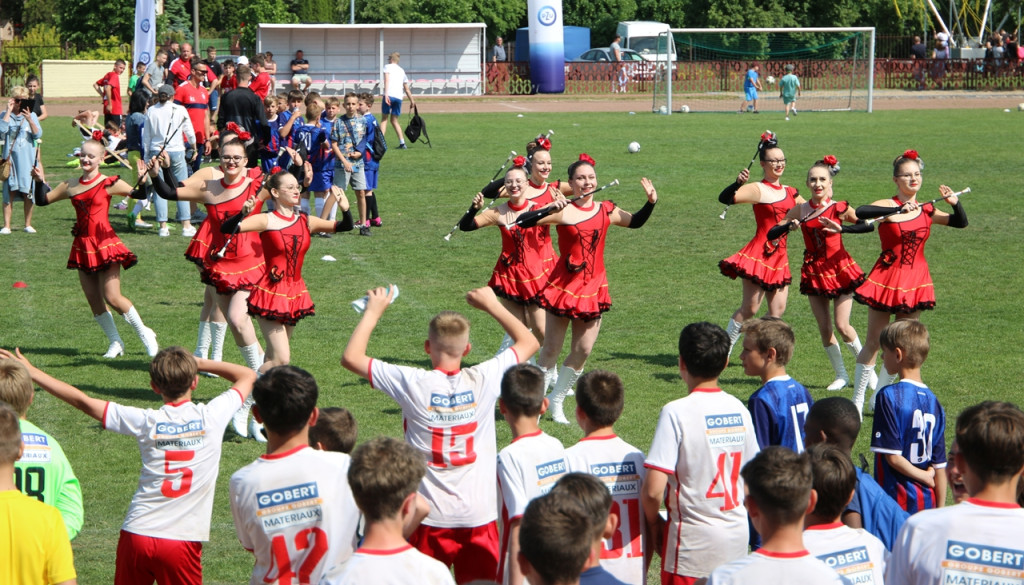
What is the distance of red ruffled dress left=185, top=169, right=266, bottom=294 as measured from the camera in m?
9.25

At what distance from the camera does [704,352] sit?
196 inches

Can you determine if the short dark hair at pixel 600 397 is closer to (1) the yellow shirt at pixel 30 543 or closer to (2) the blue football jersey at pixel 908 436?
(2) the blue football jersey at pixel 908 436

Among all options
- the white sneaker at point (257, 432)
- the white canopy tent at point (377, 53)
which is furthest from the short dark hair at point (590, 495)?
the white canopy tent at point (377, 53)

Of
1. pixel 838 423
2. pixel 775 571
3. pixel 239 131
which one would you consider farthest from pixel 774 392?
pixel 239 131

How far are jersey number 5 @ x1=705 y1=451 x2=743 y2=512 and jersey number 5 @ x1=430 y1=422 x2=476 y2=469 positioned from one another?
1.15 meters

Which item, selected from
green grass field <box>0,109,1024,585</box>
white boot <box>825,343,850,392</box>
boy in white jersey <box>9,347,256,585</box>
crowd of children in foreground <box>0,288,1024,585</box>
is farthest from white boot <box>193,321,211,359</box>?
white boot <box>825,343,850,392</box>

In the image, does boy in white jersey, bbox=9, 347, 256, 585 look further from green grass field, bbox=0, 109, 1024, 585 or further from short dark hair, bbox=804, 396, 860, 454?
short dark hair, bbox=804, 396, 860, 454

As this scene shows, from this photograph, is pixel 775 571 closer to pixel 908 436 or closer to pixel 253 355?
pixel 908 436

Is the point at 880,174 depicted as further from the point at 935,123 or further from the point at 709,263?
the point at 935,123

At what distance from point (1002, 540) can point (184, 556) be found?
348cm

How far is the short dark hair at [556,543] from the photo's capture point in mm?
3344

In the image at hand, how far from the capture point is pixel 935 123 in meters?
31.9

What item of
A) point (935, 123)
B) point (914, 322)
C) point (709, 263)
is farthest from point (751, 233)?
point (935, 123)

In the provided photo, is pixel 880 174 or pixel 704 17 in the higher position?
pixel 704 17
